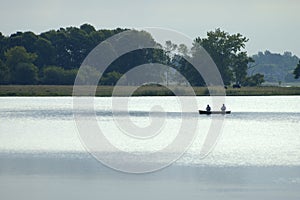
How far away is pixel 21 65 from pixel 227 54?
95.6 ft

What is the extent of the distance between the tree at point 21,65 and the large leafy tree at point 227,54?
23608 mm

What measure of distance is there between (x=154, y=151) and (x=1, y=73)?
7703 centimetres

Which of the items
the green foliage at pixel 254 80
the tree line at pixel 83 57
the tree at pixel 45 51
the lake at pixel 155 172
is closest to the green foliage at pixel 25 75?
the tree line at pixel 83 57

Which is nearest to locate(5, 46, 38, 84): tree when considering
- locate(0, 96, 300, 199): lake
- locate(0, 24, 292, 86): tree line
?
locate(0, 24, 292, 86): tree line

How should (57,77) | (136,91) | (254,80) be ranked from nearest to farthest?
(136,91) < (57,77) < (254,80)

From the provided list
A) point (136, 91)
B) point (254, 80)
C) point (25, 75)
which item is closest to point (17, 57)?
point (25, 75)

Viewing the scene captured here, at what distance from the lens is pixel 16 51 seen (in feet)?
380

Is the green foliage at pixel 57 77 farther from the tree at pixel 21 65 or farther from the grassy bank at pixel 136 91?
the grassy bank at pixel 136 91

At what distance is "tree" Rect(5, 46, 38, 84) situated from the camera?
11100cm

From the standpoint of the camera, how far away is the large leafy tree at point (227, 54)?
11672 cm

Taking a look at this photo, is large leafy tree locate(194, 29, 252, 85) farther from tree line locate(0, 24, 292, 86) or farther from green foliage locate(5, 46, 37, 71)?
green foliage locate(5, 46, 37, 71)

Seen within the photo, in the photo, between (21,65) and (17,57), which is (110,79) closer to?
(21,65)

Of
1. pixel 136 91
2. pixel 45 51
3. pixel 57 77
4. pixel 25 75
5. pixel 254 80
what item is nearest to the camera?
pixel 136 91

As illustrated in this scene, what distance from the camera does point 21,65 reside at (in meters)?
113
